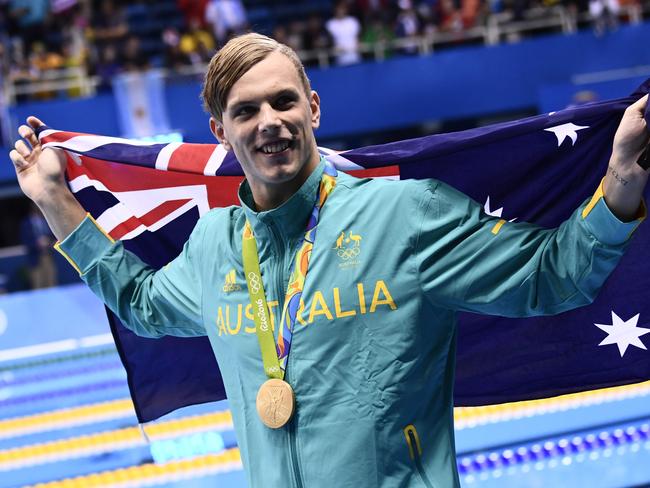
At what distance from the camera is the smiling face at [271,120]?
1691mm

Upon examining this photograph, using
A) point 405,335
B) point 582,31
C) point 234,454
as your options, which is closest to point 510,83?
point 582,31

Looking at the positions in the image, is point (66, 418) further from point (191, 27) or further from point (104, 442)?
point (191, 27)

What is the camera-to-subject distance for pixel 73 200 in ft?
7.49

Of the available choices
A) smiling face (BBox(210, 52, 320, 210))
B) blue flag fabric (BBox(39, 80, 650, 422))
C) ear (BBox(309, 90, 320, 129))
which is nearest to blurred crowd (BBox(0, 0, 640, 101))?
blue flag fabric (BBox(39, 80, 650, 422))

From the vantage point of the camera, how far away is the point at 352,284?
5.54ft

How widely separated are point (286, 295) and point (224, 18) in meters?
10.5

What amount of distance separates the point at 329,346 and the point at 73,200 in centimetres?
94

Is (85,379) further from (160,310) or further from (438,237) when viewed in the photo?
(438,237)

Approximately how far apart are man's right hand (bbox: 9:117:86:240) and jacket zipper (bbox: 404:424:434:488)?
102 cm

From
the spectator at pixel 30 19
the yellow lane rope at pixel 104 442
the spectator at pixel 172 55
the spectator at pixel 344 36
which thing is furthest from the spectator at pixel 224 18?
the yellow lane rope at pixel 104 442

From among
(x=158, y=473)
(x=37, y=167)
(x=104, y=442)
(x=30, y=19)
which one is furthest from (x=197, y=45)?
(x=37, y=167)

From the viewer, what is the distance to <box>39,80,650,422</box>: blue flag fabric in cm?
215

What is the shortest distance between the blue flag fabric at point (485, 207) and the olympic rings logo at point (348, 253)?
1.85ft

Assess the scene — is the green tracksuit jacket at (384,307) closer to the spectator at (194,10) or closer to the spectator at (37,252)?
the spectator at (37,252)
